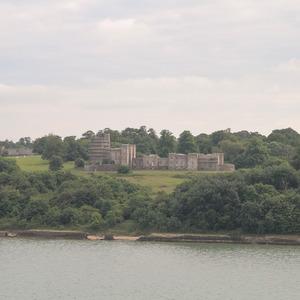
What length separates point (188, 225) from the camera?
57.3 m

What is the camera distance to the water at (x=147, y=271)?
120 ft

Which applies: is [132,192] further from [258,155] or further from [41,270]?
[258,155]

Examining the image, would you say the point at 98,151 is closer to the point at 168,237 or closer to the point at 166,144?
the point at 166,144

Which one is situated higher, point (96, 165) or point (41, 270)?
point (96, 165)

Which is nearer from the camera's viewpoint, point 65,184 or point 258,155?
point 65,184

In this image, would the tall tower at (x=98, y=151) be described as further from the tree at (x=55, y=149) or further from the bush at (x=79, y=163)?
the tree at (x=55, y=149)

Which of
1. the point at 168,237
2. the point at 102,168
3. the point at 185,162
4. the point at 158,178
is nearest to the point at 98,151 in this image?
the point at 102,168

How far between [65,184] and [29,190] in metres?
4.52

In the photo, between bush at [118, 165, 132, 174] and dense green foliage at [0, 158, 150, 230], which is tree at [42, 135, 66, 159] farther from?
dense green foliage at [0, 158, 150, 230]

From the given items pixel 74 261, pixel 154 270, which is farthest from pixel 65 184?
pixel 154 270

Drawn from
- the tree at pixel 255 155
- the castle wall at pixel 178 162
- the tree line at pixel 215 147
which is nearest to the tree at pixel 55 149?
the tree line at pixel 215 147

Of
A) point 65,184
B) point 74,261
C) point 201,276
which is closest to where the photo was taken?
point 201,276

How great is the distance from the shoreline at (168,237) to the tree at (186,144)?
59100 millimetres

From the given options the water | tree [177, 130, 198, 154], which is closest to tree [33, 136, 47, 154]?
tree [177, 130, 198, 154]
